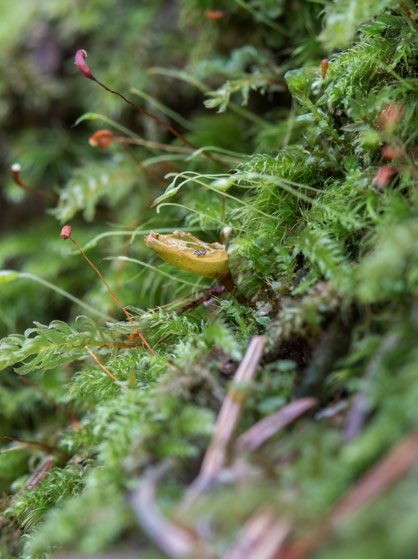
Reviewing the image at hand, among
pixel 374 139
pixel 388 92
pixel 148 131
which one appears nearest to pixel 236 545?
pixel 374 139

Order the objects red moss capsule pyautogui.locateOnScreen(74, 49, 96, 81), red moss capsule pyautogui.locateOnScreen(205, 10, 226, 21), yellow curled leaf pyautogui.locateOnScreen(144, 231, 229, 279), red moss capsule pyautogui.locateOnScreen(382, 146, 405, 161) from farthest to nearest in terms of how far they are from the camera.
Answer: red moss capsule pyautogui.locateOnScreen(205, 10, 226, 21)
red moss capsule pyautogui.locateOnScreen(74, 49, 96, 81)
yellow curled leaf pyautogui.locateOnScreen(144, 231, 229, 279)
red moss capsule pyautogui.locateOnScreen(382, 146, 405, 161)

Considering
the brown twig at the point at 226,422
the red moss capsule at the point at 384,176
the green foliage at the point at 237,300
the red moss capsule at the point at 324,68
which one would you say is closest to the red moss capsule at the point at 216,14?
the green foliage at the point at 237,300

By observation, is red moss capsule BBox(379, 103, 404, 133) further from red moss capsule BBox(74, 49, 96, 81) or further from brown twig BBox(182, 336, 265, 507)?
red moss capsule BBox(74, 49, 96, 81)

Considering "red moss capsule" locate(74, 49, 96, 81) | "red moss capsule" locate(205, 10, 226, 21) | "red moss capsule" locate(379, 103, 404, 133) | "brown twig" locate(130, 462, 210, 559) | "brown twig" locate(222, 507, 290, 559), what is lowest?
"brown twig" locate(222, 507, 290, 559)

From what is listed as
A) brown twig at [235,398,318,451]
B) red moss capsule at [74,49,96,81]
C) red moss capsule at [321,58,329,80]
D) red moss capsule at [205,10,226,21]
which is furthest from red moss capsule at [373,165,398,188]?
red moss capsule at [205,10,226,21]

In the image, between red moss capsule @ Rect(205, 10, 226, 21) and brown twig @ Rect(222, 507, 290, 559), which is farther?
red moss capsule @ Rect(205, 10, 226, 21)

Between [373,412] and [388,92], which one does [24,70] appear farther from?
[373,412]
